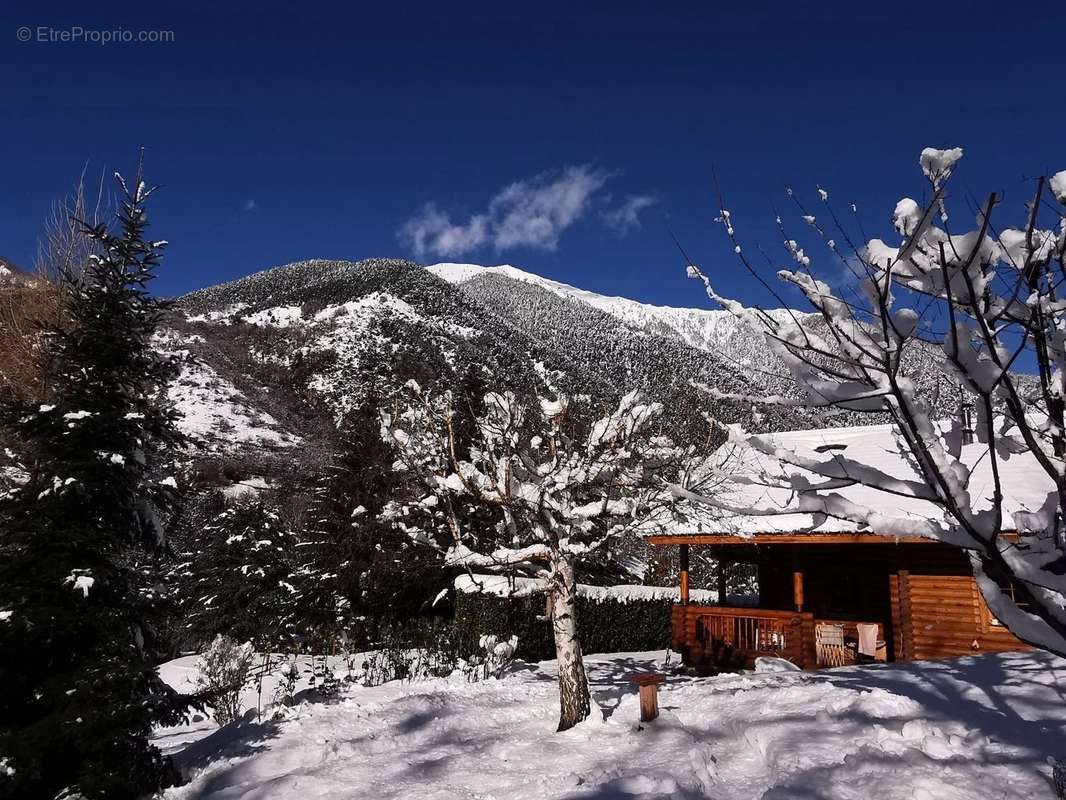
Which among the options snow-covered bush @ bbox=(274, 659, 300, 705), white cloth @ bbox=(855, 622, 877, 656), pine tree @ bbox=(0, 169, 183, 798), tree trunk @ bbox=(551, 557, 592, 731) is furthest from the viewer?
white cloth @ bbox=(855, 622, 877, 656)

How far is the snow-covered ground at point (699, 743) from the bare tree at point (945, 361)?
118 inches

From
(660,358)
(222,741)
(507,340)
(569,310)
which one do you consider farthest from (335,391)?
(569,310)

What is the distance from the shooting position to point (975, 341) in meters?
3.04

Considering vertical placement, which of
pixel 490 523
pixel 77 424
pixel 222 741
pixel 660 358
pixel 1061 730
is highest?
pixel 660 358

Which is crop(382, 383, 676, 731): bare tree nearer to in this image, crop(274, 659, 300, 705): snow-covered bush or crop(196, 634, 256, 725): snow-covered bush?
crop(274, 659, 300, 705): snow-covered bush

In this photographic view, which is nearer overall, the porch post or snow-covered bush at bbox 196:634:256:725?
snow-covered bush at bbox 196:634:256:725

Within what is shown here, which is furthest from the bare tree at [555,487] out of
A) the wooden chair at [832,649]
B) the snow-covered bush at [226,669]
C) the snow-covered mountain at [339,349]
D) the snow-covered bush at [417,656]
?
the snow-covered mountain at [339,349]

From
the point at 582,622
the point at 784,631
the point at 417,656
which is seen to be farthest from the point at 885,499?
the point at 417,656

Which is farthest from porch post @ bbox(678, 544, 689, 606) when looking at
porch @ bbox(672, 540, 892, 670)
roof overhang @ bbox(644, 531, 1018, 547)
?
roof overhang @ bbox(644, 531, 1018, 547)

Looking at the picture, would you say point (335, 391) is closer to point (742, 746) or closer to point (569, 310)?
point (742, 746)

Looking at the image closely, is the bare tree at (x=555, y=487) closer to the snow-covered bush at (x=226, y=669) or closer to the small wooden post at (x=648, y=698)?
the small wooden post at (x=648, y=698)

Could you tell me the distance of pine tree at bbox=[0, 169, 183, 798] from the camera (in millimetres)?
6246

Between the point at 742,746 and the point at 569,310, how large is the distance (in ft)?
491

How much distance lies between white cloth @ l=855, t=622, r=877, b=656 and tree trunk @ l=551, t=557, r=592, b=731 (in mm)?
7559
